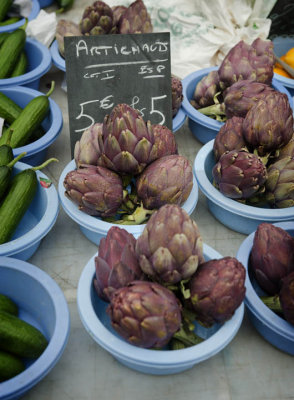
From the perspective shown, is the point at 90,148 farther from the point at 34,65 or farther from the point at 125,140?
the point at 34,65

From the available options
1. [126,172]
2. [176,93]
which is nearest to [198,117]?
[176,93]

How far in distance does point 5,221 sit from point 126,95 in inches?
19.9

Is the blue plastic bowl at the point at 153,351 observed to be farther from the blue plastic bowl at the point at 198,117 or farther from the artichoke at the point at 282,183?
the blue plastic bowl at the point at 198,117

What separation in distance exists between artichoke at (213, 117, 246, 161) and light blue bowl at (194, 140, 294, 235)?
73mm

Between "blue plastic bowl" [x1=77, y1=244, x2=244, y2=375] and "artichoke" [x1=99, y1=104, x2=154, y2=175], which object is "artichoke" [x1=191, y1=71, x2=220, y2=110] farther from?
"blue plastic bowl" [x1=77, y1=244, x2=244, y2=375]

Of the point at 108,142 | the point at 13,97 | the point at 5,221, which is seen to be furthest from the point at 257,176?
the point at 13,97

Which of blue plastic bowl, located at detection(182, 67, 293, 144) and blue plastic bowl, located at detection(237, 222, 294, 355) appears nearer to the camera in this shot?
blue plastic bowl, located at detection(237, 222, 294, 355)

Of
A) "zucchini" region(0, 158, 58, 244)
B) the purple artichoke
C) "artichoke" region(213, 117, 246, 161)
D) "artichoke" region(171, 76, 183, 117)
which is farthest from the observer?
"artichoke" region(171, 76, 183, 117)

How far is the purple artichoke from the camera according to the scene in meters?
0.74

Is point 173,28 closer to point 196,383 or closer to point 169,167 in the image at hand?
point 169,167

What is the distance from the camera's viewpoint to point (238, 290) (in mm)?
798

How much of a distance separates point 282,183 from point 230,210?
0.51 ft

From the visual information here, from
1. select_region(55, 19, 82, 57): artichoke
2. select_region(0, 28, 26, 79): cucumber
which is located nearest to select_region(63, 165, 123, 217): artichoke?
select_region(0, 28, 26, 79): cucumber

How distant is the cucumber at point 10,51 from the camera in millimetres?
1646
